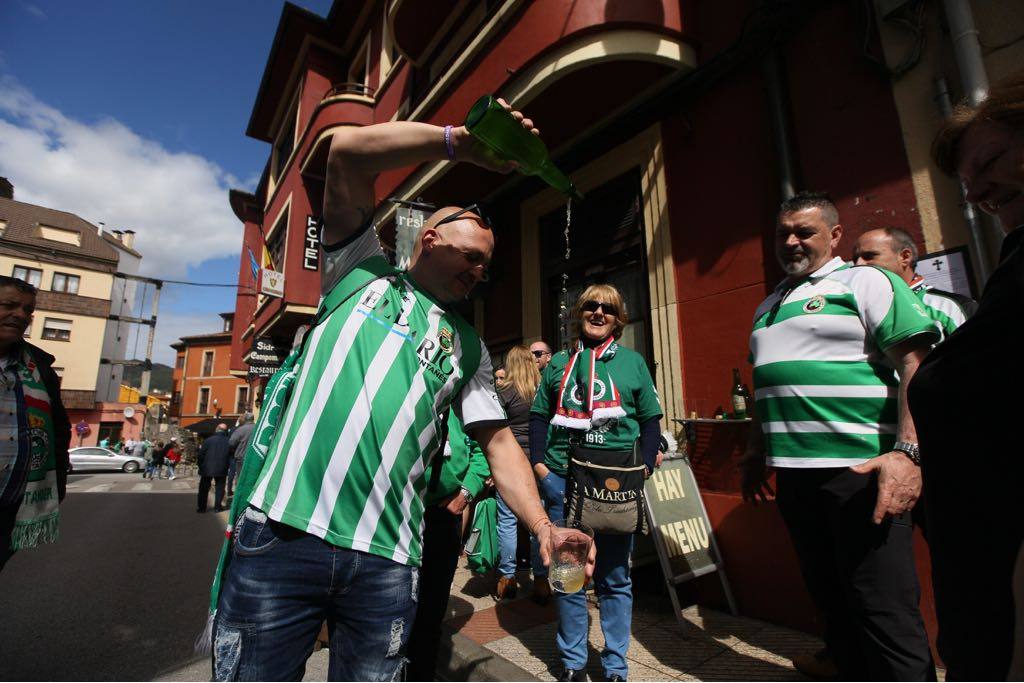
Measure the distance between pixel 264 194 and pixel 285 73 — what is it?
474 cm

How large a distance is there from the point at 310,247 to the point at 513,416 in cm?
886

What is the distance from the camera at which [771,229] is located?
3.98 metres

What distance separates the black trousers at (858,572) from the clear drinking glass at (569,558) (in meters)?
1.34

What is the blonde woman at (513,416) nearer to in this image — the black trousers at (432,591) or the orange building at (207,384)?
the black trousers at (432,591)

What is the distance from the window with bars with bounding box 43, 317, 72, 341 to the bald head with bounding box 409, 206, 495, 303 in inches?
1748

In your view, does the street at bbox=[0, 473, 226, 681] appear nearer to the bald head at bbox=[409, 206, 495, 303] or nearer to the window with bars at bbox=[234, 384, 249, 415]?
the bald head at bbox=[409, 206, 495, 303]

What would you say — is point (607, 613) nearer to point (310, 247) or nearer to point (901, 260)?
point (901, 260)

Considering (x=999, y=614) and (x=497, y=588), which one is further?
(x=497, y=588)

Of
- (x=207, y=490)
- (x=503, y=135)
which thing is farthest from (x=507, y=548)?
(x=207, y=490)

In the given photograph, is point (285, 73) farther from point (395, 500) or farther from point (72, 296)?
point (72, 296)

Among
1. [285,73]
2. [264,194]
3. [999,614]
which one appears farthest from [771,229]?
[264,194]

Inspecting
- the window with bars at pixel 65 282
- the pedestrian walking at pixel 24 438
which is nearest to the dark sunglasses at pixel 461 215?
the pedestrian walking at pixel 24 438

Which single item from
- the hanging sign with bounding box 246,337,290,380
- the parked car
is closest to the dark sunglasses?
the hanging sign with bounding box 246,337,290,380

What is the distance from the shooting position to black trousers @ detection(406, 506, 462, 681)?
2386 mm
